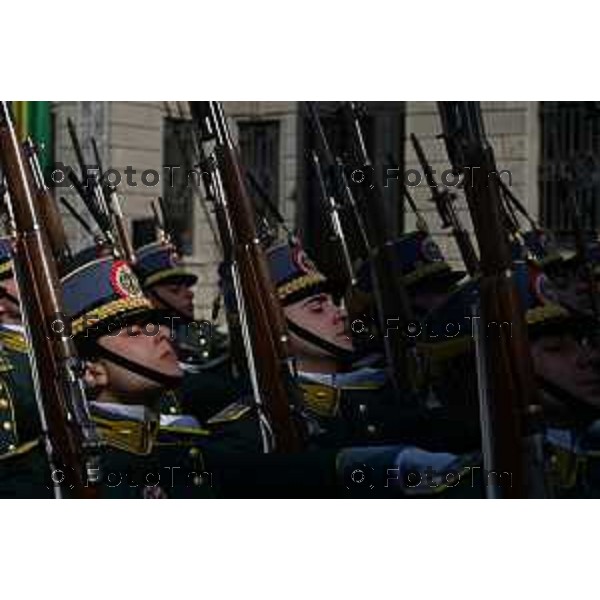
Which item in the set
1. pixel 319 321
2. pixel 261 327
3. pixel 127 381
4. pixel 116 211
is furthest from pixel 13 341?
pixel 319 321

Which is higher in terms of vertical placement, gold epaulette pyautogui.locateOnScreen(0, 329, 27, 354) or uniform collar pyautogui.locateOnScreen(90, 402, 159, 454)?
gold epaulette pyautogui.locateOnScreen(0, 329, 27, 354)

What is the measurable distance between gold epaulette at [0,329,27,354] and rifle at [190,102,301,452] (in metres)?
0.80

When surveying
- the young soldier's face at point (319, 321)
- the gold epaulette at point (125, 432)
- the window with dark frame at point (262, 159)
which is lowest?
the gold epaulette at point (125, 432)

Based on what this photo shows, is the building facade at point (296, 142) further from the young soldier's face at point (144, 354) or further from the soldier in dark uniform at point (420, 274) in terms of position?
the young soldier's face at point (144, 354)

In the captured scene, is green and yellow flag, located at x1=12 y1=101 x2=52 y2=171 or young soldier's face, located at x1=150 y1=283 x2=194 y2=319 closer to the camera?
green and yellow flag, located at x1=12 y1=101 x2=52 y2=171

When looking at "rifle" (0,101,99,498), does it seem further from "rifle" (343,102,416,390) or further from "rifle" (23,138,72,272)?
"rifle" (343,102,416,390)

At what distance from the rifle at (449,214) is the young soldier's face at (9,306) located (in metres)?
1.54

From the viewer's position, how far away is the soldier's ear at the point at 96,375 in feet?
28.6

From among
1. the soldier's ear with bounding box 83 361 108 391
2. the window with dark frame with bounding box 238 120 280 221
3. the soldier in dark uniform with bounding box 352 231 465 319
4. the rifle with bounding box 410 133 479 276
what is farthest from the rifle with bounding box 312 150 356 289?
the soldier's ear with bounding box 83 361 108 391

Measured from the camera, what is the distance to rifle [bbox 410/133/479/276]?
8.73 metres

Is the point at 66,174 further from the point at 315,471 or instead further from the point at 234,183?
the point at 315,471

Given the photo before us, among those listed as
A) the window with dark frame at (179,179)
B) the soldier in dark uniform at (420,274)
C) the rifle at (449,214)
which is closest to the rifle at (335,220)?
the soldier in dark uniform at (420,274)

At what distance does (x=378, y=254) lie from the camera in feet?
29.0

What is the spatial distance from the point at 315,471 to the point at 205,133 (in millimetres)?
1299
